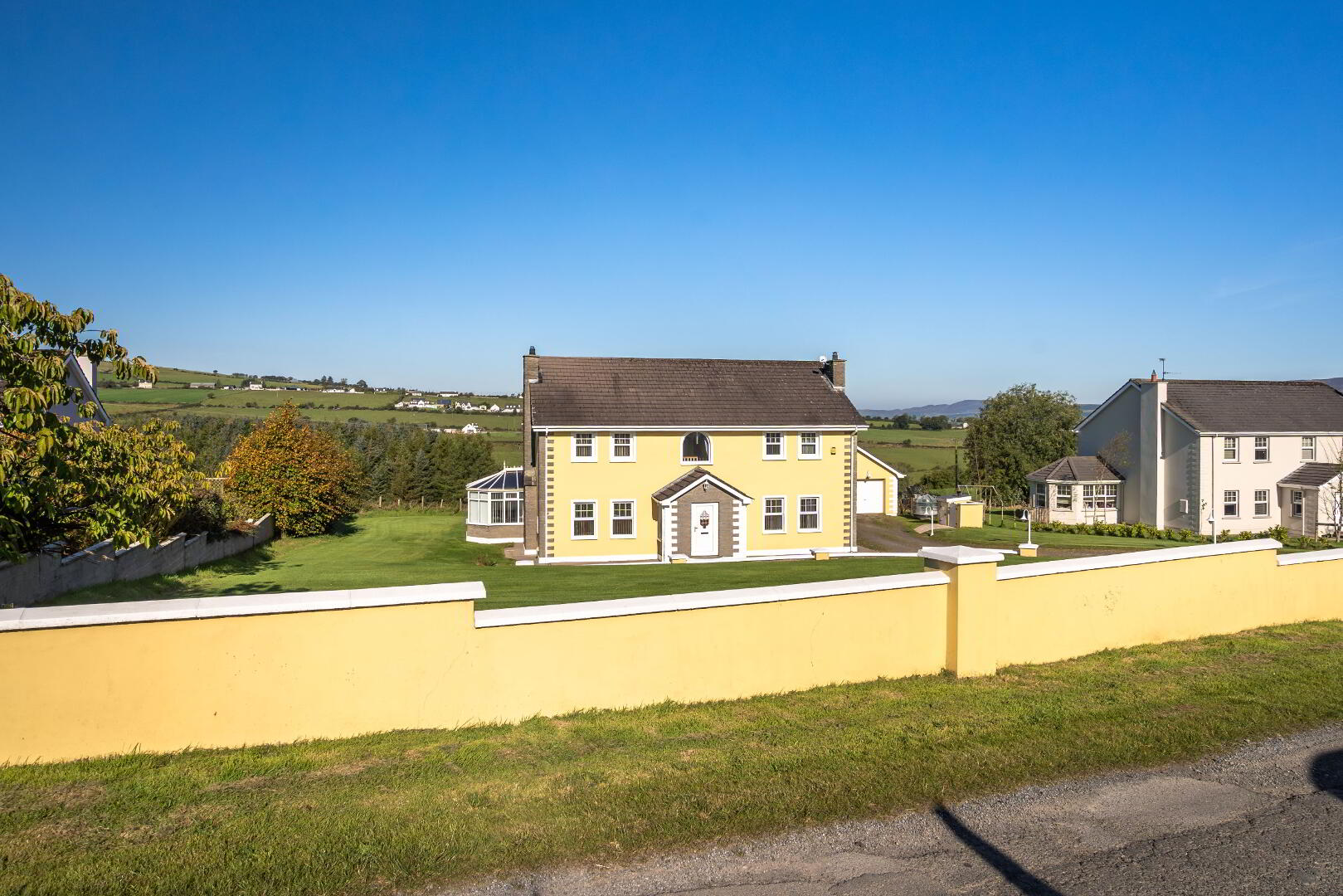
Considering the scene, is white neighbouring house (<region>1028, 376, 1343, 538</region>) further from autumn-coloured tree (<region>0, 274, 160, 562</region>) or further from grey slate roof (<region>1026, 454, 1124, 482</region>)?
autumn-coloured tree (<region>0, 274, 160, 562</region>)

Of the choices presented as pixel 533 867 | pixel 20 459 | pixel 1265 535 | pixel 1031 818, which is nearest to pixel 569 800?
pixel 533 867

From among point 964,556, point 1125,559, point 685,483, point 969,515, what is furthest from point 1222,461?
point 964,556

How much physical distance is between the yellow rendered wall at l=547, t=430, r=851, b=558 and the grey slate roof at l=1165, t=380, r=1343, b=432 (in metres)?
19.1

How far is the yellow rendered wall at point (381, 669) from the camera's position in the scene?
21.8 ft

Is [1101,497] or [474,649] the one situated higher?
[474,649]

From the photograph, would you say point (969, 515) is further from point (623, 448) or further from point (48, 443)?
point (48, 443)

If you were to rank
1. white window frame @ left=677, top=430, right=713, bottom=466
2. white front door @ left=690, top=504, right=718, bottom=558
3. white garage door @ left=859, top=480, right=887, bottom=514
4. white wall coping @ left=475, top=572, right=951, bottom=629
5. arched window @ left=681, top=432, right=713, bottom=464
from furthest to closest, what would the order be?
white garage door @ left=859, top=480, right=887, bottom=514
arched window @ left=681, top=432, right=713, bottom=464
white window frame @ left=677, top=430, right=713, bottom=466
white front door @ left=690, top=504, right=718, bottom=558
white wall coping @ left=475, top=572, right=951, bottom=629

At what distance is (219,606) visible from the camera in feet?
22.8

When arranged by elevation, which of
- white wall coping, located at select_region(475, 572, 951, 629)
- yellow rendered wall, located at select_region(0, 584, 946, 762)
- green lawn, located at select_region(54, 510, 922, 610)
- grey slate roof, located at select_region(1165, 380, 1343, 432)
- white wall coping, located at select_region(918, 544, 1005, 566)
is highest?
grey slate roof, located at select_region(1165, 380, 1343, 432)

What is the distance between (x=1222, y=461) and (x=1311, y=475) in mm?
4105

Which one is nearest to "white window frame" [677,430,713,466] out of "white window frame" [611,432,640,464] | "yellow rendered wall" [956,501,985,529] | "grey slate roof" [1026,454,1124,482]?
"white window frame" [611,432,640,464]

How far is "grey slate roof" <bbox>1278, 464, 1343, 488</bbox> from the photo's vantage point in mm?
39781

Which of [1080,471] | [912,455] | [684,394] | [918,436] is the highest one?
[684,394]

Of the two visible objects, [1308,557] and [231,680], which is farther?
[1308,557]
